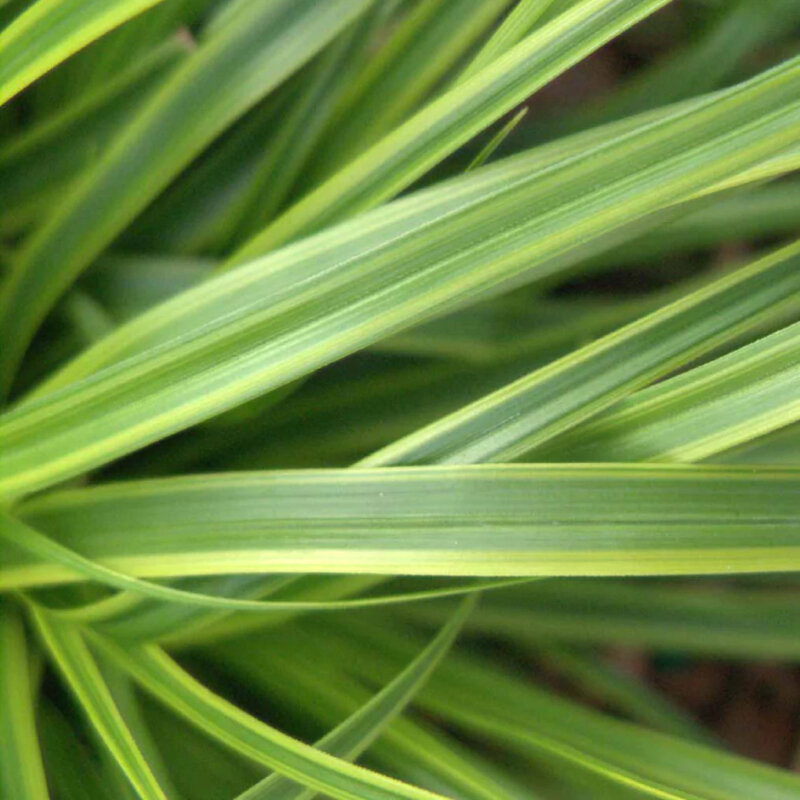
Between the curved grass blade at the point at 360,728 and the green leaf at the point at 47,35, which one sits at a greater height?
the green leaf at the point at 47,35

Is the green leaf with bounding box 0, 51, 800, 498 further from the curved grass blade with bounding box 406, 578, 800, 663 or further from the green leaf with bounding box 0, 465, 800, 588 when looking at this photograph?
the curved grass blade with bounding box 406, 578, 800, 663

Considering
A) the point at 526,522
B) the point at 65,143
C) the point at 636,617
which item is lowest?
the point at 526,522

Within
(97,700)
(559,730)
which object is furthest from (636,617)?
(97,700)

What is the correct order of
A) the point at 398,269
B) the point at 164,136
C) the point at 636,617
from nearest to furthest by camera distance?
the point at 398,269, the point at 164,136, the point at 636,617

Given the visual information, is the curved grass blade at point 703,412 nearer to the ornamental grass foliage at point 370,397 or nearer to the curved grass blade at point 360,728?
the ornamental grass foliage at point 370,397

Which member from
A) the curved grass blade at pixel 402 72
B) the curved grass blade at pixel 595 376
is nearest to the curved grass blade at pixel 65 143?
the curved grass blade at pixel 402 72

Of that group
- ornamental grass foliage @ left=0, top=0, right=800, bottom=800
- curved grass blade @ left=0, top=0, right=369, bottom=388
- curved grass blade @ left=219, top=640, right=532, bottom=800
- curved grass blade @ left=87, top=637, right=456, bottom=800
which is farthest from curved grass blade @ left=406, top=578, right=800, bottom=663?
curved grass blade @ left=0, top=0, right=369, bottom=388

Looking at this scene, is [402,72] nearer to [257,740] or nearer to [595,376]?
[595,376]

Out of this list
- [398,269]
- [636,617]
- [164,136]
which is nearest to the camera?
[398,269]
